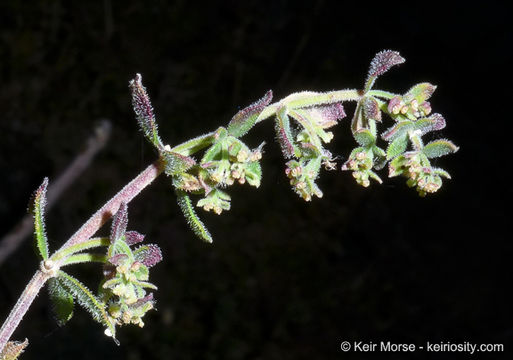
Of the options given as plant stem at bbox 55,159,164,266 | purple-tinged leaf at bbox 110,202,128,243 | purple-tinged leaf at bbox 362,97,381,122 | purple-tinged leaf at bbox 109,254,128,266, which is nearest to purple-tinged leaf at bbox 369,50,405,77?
purple-tinged leaf at bbox 362,97,381,122

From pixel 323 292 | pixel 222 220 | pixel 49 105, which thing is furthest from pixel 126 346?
pixel 49 105

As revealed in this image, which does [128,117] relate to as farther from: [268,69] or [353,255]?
[353,255]

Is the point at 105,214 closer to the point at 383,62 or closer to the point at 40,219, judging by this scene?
the point at 40,219

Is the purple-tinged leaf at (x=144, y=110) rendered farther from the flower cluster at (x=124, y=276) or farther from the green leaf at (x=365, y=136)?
the green leaf at (x=365, y=136)

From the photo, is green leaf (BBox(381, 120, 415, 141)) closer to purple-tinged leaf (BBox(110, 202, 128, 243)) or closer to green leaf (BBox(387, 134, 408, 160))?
green leaf (BBox(387, 134, 408, 160))

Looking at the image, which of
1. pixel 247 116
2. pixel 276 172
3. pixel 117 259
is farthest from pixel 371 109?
pixel 276 172
